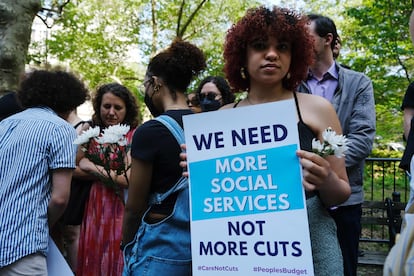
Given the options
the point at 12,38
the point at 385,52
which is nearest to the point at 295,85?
the point at 12,38

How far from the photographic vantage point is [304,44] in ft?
6.48

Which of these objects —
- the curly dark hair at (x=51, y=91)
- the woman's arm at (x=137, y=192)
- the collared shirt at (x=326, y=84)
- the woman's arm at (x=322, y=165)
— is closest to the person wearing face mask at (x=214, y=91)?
the collared shirt at (x=326, y=84)

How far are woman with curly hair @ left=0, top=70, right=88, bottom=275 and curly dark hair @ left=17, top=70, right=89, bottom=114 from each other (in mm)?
124

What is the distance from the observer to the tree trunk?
5.03 metres

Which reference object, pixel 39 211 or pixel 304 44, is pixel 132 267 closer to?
pixel 39 211

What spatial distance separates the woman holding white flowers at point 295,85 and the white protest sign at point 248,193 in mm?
90

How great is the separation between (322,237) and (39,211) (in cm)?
164

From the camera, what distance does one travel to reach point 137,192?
7.27 feet

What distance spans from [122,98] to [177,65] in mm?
1668

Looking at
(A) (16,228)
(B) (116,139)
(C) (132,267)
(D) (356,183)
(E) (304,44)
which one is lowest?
(C) (132,267)

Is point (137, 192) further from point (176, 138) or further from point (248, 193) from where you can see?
point (248, 193)

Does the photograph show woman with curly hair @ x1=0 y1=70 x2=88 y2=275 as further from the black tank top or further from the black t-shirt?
the black tank top

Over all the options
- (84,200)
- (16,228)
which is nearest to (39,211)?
(16,228)

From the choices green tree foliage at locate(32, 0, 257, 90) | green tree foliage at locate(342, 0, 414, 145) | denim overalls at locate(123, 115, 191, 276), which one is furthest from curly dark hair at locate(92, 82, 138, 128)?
green tree foliage at locate(32, 0, 257, 90)
